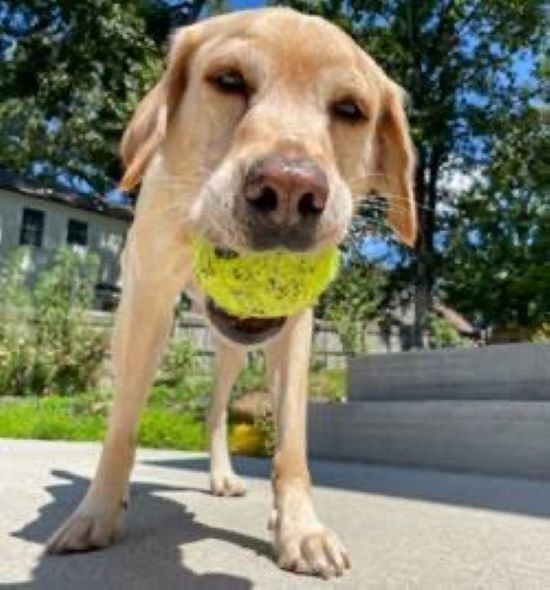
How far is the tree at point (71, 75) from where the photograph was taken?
28672mm

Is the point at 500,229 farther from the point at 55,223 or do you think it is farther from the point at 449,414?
the point at 449,414

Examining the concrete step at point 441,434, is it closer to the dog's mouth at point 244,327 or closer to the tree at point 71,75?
the dog's mouth at point 244,327

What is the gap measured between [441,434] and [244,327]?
14.6ft

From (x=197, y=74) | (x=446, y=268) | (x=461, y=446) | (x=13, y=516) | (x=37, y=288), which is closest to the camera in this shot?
(x=197, y=74)

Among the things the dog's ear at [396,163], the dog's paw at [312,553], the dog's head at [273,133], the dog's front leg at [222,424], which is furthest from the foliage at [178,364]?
the dog's paw at [312,553]

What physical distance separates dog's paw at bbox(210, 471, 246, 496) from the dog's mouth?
1996mm

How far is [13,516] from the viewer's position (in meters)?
3.80

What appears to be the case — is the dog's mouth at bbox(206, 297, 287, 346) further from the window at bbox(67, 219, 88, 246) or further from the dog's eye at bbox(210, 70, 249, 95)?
the window at bbox(67, 219, 88, 246)

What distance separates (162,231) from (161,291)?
0.23 metres

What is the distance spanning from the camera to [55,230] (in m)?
37.3

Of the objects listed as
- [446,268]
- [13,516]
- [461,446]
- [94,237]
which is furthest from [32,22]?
[13,516]

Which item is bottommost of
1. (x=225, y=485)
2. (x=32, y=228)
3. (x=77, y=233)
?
(x=225, y=485)

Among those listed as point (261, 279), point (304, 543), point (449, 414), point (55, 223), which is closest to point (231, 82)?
point (261, 279)

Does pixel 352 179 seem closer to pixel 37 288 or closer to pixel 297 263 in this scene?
pixel 297 263
